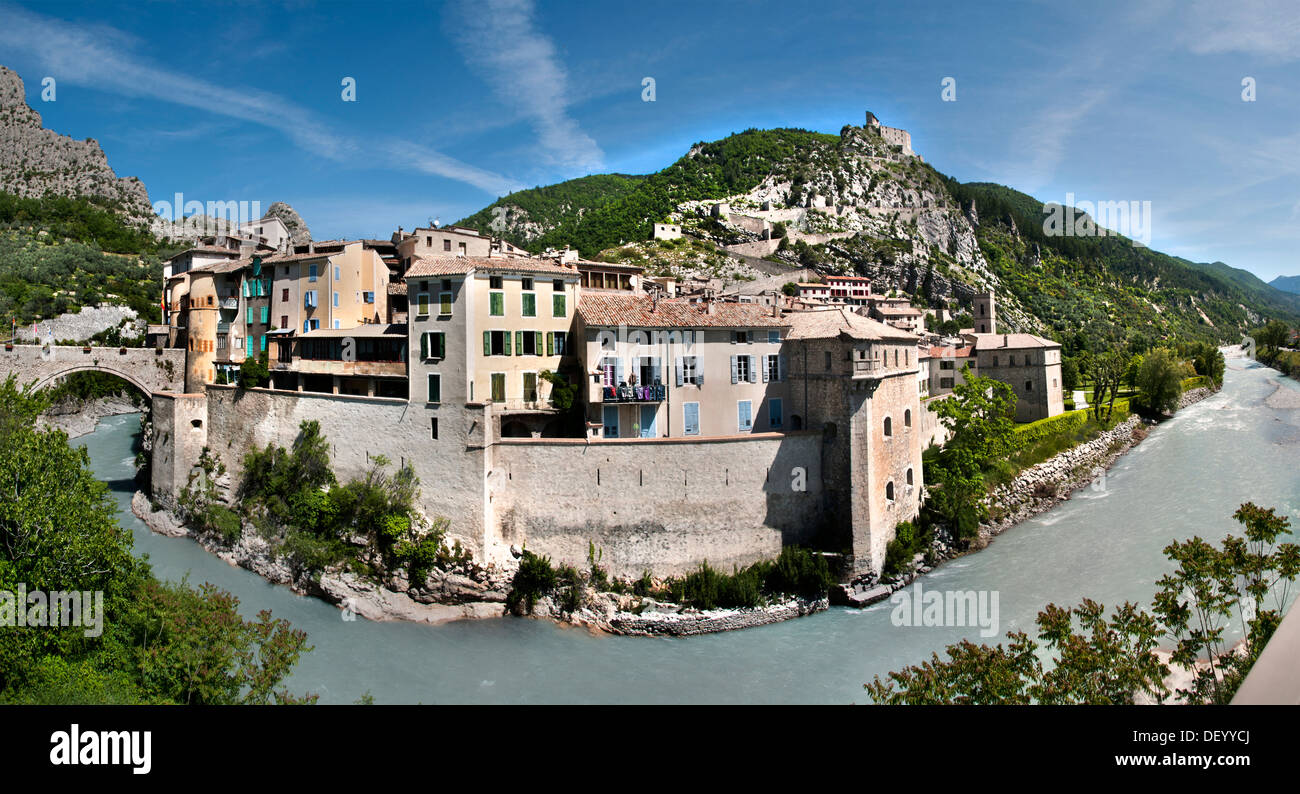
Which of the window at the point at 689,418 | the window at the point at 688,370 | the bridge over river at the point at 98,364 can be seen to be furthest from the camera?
the bridge over river at the point at 98,364

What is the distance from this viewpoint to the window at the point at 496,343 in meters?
26.9

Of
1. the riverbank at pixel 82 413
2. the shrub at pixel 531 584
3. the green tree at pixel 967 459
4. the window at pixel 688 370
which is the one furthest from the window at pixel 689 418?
the riverbank at pixel 82 413

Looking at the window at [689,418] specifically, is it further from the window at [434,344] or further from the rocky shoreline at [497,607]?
the window at [434,344]

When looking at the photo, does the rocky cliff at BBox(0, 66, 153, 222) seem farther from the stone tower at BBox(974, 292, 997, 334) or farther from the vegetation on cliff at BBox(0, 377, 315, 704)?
the stone tower at BBox(974, 292, 997, 334)

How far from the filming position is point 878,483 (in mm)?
27344

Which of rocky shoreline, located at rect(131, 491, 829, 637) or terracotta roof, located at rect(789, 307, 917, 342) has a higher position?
terracotta roof, located at rect(789, 307, 917, 342)

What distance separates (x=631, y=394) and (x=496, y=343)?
581cm

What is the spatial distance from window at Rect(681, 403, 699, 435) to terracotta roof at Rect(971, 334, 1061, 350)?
3391 centimetres

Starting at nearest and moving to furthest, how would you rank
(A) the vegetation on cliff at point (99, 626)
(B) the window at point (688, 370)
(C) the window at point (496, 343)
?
(A) the vegetation on cliff at point (99, 626), (C) the window at point (496, 343), (B) the window at point (688, 370)

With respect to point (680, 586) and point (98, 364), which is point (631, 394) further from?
point (98, 364)

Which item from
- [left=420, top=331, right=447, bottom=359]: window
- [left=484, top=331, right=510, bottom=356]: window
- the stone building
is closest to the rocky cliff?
[left=420, top=331, right=447, bottom=359]: window

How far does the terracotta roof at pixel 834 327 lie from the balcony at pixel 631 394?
22.3 ft

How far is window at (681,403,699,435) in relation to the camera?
93.1 ft
